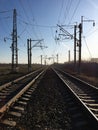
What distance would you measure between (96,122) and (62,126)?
93 cm

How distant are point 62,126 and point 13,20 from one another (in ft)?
125

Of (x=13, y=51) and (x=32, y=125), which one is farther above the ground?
(x=13, y=51)

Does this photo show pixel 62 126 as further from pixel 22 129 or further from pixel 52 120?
A: pixel 22 129

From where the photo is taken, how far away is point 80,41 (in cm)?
4244

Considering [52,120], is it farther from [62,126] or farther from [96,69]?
[96,69]

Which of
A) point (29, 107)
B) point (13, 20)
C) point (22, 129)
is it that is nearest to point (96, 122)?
point (22, 129)

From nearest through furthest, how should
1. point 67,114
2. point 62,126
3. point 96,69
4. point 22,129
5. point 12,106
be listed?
1. point 22,129
2. point 62,126
3. point 67,114
4. point 12,106
5. point 96,69

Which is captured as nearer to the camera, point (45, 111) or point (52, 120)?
point (52, 120)

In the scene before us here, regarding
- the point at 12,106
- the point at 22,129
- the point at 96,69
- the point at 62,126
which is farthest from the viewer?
the point at 96,69

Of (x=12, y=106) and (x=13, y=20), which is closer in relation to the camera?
(x=12, y=106)

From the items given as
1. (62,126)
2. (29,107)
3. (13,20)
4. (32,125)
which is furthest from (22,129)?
(13,20)

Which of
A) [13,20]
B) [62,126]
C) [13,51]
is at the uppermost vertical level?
[13,20]

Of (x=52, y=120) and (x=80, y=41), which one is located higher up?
(x=80, y=41)

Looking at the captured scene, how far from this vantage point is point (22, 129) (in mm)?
6469
